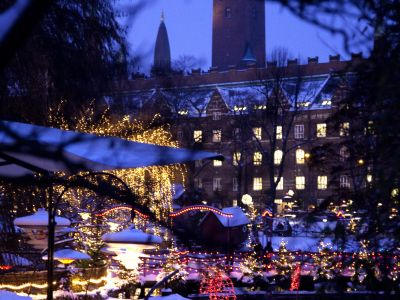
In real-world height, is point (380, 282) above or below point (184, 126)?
below

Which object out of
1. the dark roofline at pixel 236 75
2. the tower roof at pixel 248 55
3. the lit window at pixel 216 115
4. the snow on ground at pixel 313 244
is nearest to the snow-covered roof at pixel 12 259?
the dark roofline at pixel 236 75

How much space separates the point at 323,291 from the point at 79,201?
15840mm

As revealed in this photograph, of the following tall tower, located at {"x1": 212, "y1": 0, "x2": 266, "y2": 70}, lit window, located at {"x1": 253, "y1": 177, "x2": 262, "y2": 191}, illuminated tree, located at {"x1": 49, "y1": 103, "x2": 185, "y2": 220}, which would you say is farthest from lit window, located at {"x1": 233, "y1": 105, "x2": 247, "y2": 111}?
tall tower, located at {"x1": 212, "y1": 0, "x2": 266, "y2": 70}

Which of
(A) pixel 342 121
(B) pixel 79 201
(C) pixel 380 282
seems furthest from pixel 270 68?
(C) pixel 380 282

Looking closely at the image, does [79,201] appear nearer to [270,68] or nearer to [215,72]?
[270,68]

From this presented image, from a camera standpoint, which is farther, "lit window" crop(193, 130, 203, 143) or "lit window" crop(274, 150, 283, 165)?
"lit window" crop(274, 150, 283, 165)

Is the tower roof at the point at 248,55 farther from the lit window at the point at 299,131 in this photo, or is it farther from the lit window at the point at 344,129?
the lit window at the point at 344,129

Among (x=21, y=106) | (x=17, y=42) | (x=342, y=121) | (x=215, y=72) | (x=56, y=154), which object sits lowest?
(x=56, y=154)

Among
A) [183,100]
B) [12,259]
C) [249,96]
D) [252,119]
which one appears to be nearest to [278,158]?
[249,96]

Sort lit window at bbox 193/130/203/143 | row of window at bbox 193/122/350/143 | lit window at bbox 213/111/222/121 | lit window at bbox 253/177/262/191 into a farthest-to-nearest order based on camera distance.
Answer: lit window at bbox 253/177/262/191 < lit window at bbox 213/111/222/121 < lit window at bbox 193/130/203/143 < row of window at bbox 193/122/350/143

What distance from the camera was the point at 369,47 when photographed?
3092 mm

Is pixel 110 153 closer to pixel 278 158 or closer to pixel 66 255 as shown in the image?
pixel 66 255

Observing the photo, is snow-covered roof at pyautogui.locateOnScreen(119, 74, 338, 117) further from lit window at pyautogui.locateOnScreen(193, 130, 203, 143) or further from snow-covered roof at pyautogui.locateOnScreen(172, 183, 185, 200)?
snow-covered roof at pyautogui.locateOnScreen(172, 183, 185, 200)

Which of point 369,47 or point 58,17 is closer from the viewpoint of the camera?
point 369,47
